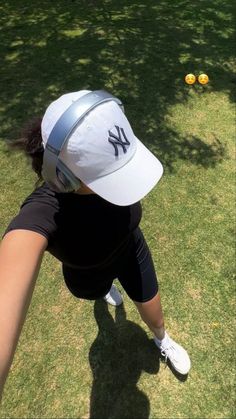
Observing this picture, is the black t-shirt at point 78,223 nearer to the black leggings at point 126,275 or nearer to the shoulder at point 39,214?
the shoulder at point 39,214

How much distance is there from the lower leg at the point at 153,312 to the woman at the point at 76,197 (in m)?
0.53

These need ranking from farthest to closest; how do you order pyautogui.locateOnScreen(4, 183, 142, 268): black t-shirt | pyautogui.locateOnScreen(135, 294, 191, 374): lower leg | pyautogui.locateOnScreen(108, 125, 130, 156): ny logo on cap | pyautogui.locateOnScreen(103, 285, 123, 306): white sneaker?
pyautogui.locateOnScreen(103, 285, 123, 306): white sneaker < pyautogui.locateOnScreen(135, 294, 191, 374): lower leg < pyautogui.locateOnScreen(4, 183, 142, 268): black t-shirt < pyautogui.locateOnScreen(108, 125, 130, 156): ny logo on cap

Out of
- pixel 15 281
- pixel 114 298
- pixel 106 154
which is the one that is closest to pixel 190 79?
pixel 114 298

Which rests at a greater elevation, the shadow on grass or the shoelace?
the shadow on grass

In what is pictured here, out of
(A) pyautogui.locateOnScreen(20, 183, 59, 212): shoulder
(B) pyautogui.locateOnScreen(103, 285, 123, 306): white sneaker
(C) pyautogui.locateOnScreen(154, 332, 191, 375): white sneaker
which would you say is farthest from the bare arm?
(B) pyautogui.locateOnScreen(103, 285, 123, 306): white sneaker

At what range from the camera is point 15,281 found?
1684mm

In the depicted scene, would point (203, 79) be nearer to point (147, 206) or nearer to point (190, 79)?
point (190, 79)

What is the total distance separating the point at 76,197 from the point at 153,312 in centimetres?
120

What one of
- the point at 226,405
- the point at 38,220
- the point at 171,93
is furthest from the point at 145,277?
the point at 171,93

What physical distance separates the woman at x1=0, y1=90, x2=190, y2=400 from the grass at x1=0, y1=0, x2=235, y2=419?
4.06ft

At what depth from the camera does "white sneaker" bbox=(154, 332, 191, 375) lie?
3135 mm

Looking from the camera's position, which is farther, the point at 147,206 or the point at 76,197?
the point at 147,206

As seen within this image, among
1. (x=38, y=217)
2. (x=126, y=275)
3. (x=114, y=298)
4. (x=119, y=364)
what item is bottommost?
(x=119, y=364)

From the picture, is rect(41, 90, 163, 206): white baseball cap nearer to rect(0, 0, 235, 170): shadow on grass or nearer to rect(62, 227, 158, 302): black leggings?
rect(62, 227, 158, 302): black leggings
